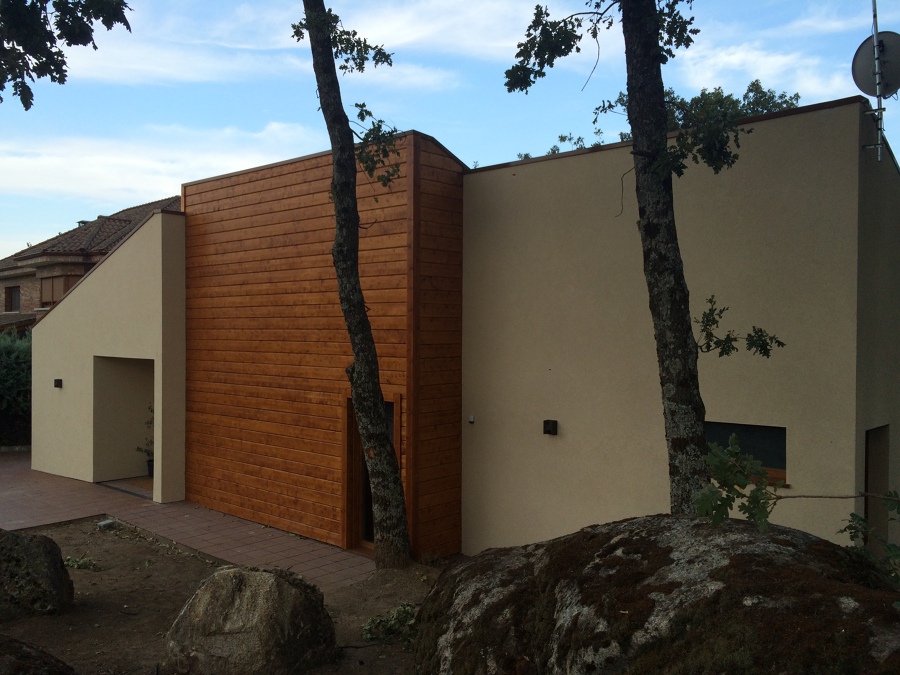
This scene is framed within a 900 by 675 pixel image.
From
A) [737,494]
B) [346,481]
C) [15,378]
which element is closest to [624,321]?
[346,481]

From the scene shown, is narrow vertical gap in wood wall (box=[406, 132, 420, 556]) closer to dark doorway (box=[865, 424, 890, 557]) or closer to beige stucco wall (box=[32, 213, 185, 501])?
dark doorway (box=[865, 424, 890, 557])

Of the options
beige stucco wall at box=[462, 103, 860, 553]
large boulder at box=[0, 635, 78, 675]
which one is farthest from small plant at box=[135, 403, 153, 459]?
large boulder at box=[0, 635, 78, 675]

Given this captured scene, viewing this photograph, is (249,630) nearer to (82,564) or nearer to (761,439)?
(82,564)

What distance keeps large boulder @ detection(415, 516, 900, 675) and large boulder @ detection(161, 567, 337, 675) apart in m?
1.40

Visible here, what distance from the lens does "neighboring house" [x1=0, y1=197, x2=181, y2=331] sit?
80.0 feet

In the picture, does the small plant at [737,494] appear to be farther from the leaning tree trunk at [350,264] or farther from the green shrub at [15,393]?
the green shrub at [15,393]

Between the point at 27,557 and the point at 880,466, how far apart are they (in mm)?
8315

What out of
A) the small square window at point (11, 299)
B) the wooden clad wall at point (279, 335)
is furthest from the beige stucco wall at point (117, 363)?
the small square window at point (11, 299)

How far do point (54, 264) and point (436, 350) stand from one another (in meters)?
21.0

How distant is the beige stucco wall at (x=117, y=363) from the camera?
467 inches

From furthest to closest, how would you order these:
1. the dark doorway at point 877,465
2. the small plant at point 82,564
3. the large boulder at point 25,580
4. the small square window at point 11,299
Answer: the small square window at point 11,299, the small plant at point 82,564, the dark doorway at point 877,465, the large boulder at point 25,580

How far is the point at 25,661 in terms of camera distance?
12.5ft

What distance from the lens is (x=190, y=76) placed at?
10469 mm

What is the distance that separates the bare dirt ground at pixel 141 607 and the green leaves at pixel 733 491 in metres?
2.78
